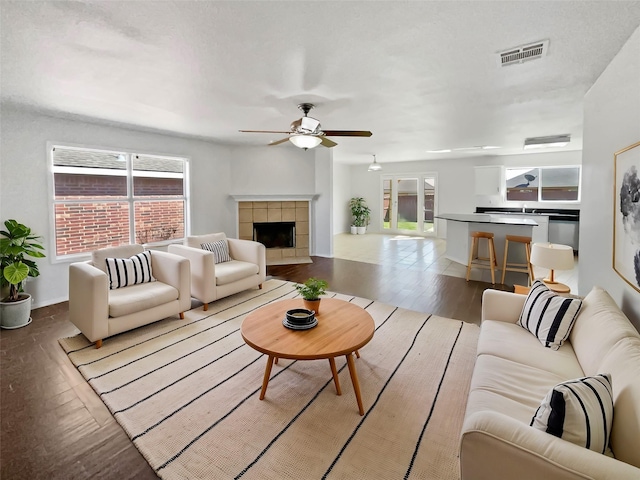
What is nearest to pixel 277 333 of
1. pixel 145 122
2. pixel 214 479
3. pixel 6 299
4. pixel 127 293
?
pixel 214 479

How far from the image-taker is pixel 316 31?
2105 millimetres

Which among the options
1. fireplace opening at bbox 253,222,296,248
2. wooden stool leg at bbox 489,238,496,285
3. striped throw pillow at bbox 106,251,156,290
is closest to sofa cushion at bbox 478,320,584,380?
wooden stool leg at bbox 489,238,496,285

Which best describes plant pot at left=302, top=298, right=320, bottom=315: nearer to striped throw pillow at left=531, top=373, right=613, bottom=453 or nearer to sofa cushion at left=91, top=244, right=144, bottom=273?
striped throw pillow at left=531, top=373, right=613, bottom=453

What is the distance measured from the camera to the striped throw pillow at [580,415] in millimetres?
1178

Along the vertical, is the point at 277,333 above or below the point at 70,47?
below

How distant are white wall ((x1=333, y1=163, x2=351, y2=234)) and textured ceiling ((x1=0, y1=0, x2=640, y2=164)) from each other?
6.38 metres

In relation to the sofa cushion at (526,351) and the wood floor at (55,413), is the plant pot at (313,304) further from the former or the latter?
the wood floor at (55,413)

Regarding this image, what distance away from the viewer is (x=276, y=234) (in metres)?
7.19

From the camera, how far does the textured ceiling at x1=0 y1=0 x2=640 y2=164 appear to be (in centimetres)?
189

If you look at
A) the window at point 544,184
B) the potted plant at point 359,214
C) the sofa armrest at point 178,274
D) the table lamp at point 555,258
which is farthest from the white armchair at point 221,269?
the window at point 544,184

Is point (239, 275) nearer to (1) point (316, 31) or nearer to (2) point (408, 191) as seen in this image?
(1) point (316, 31)

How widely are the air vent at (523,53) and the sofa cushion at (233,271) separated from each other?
140 inches

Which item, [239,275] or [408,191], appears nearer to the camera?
[239,275]

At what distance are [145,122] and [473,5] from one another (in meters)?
4.25
